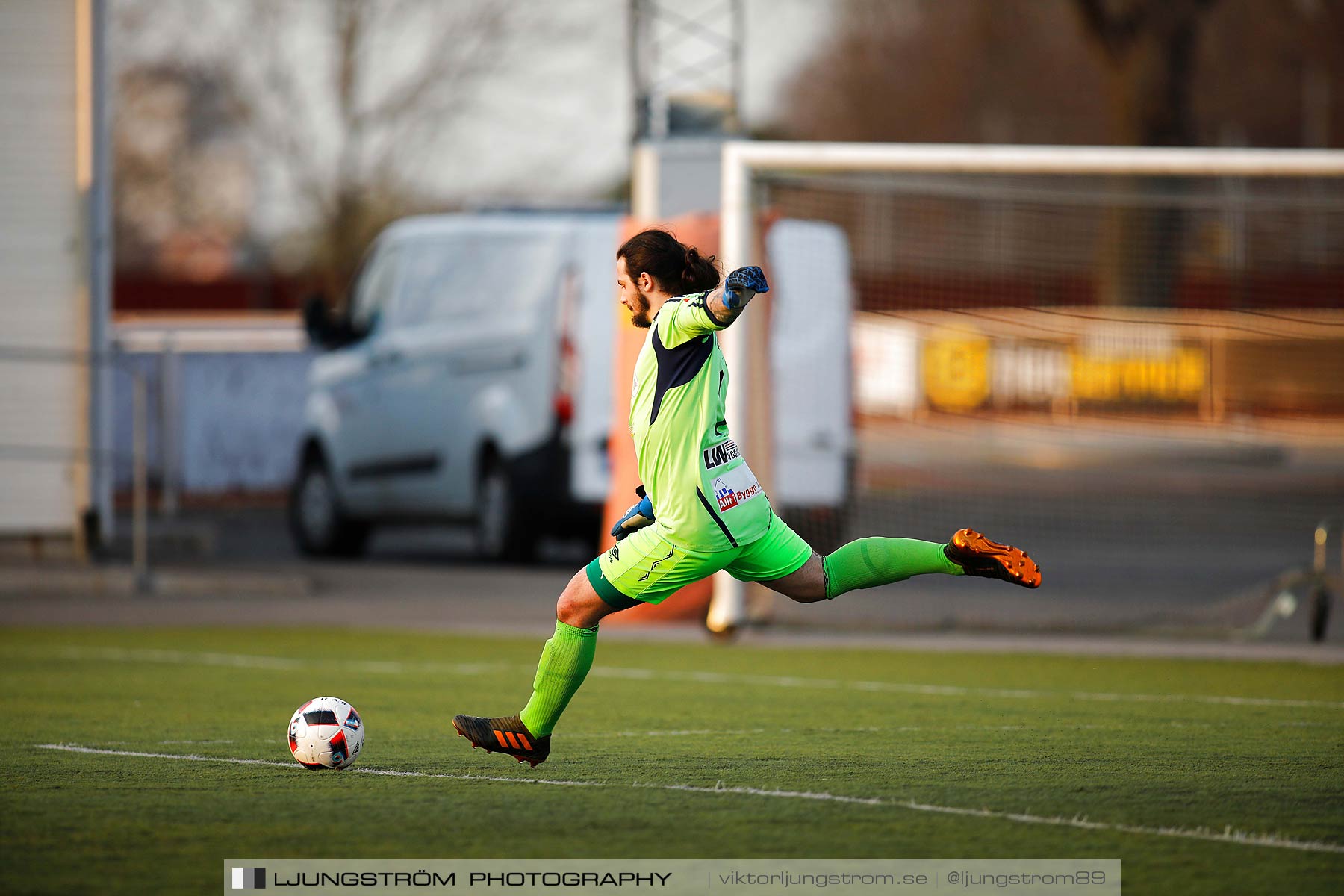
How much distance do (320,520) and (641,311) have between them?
11134 mm

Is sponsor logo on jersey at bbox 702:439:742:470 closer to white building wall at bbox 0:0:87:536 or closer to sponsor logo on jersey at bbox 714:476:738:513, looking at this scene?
sponsor logo on jersey at bbox 714:476:738:513

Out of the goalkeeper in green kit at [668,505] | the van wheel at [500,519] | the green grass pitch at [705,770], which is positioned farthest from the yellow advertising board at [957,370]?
the goalkeeper in green kit at [668,505]

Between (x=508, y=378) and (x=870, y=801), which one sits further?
(x=508, y=378)

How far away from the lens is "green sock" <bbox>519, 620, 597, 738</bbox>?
6.16 metres

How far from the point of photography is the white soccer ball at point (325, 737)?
6.13 meters

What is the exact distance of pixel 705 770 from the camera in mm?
6203

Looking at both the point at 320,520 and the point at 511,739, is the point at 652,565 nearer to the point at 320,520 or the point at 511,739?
the point at 511,739

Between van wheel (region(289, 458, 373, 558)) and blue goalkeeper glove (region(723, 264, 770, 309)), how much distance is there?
11.3 metres

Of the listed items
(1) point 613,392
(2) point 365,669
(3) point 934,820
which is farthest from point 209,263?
(3) point 934,820

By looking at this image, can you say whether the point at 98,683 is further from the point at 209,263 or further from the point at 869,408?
the point at 209,263

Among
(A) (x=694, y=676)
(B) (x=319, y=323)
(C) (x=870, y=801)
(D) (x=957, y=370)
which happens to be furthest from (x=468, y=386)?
(C) (x=870, y=801)

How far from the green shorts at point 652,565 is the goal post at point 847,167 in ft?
17.0

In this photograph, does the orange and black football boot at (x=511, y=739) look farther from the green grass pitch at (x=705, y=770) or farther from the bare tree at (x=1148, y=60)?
the bare tree at (x=1148, y=60)

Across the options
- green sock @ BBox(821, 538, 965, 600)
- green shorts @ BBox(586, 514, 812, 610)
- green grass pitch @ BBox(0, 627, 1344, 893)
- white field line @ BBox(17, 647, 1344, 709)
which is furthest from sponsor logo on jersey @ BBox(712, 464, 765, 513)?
white field line @ BBox(17, 647, 1344, 709)
